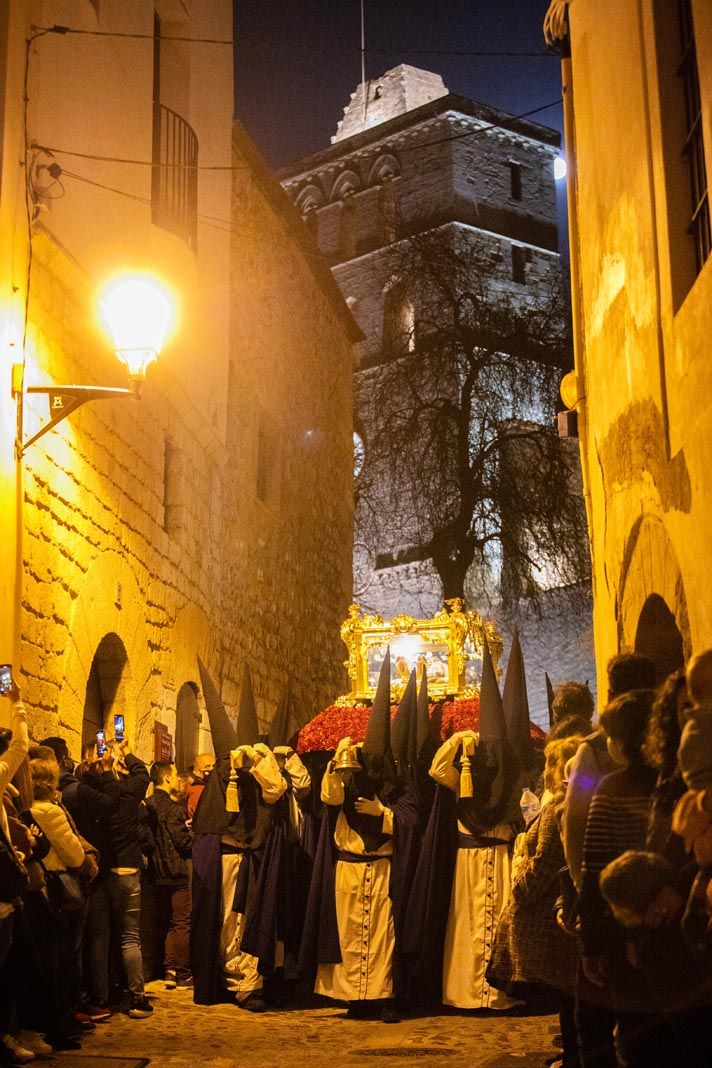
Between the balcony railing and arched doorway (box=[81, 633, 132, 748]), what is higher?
the balcony railing

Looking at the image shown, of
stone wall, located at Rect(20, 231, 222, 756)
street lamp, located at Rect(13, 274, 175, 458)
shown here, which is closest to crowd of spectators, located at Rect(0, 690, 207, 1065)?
stone wall, located at Rect(20, 231, 222, 756)

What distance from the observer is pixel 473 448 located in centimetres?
2188

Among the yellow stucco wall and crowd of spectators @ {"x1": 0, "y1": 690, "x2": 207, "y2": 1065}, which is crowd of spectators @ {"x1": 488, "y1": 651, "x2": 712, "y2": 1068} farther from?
crowd of spectators @ {"x1": 0, "y1": 690, "x2": 207, "y2": 1065}

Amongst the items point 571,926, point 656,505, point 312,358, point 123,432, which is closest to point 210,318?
point 123,432

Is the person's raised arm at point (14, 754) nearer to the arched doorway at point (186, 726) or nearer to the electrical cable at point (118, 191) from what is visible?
the electrical cable at point (118, 191)

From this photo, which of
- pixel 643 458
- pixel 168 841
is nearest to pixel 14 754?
pixel 168 841

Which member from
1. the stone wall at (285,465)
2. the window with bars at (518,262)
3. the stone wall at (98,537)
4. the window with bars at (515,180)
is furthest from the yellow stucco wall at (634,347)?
the window with bars at (515,180)

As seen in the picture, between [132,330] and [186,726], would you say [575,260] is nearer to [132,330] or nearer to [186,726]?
[132,330]

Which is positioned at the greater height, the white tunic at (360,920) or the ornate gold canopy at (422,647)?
the ornate gold canopy at (422,647)

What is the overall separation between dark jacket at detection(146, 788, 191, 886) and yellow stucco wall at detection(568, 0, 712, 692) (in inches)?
126

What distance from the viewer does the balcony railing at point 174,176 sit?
42.5 ft

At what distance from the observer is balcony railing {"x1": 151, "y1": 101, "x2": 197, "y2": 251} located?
42.5ft

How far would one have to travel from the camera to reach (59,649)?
32.1 feet

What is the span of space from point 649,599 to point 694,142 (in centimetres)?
259
